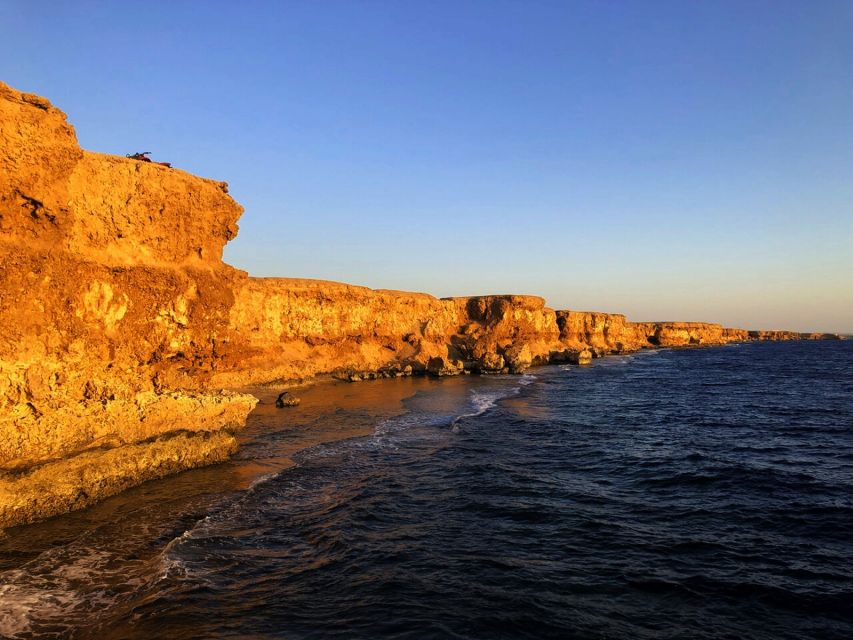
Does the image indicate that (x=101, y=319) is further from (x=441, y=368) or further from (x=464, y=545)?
(x=441, y=368)

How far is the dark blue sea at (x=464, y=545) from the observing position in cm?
902

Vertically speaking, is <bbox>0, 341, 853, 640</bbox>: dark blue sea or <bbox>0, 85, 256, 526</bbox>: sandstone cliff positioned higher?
<bbox>0, 85, 256, 526</bbox>: sandstone cliff

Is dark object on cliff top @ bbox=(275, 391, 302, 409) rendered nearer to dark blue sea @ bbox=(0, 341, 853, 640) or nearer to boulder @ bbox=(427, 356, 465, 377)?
dark blue sea @ bbox=(0, 341, 853, 640)

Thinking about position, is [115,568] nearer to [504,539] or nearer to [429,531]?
[429,531]

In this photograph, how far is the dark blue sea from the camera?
9016 mm

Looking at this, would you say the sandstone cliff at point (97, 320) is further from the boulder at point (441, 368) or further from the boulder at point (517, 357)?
the boulder at point (517, 357)

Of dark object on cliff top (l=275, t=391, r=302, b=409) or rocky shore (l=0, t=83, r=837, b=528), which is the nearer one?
rocky shore (l=0, t=83, r=837, b=528)

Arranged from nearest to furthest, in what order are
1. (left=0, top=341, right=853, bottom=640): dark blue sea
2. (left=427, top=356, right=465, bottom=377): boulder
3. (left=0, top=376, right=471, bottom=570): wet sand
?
(left=0, top=341, right=853, bottom=640): dark blue sea
(left=0, top=376, right=471, bottom=570): wet sand
(left=427, top=356, right=465, bottom=377): boulder

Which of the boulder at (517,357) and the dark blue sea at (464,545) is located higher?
the boulder at (517,357)

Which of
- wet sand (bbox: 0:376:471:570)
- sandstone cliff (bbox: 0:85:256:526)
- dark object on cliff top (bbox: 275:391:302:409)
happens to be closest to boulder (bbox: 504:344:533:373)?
wet sand (bbox: 0:376:471:570)

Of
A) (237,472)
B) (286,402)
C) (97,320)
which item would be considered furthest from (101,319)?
(286,402)

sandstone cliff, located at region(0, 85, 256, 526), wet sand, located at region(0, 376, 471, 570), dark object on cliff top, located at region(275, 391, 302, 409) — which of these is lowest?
wet sand, located at region(0, 376, 471, 570)

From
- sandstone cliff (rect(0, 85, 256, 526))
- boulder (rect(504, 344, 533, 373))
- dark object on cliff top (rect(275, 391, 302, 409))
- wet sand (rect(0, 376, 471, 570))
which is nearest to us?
wet sand (rect(0, 376, 471, 570))

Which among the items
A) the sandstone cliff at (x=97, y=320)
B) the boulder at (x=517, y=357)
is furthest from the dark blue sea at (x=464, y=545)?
the boulder at (x=517, y=357)
